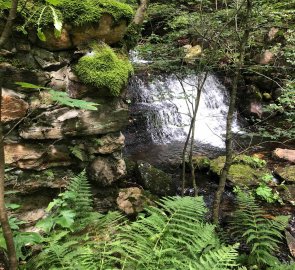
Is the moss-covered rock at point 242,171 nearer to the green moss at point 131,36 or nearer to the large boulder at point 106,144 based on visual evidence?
the large boulder at point 106,144

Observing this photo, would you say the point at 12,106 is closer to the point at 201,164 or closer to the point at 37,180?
the point at 37,180

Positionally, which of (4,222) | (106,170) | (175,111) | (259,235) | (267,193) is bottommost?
(267,193)

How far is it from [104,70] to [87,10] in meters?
0.76

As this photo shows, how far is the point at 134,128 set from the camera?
8836 mm

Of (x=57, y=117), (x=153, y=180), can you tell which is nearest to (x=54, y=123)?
(x=57, y=117)

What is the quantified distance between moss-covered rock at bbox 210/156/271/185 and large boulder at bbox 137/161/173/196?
4.65 ft

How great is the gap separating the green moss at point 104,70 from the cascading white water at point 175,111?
4.26m

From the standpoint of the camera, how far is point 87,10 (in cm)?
382

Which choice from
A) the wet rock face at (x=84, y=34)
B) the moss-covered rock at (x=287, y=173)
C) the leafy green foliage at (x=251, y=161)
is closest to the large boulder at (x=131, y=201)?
the wet rock face at (x=84, y=34)

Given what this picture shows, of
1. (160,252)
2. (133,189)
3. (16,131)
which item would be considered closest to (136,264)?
(160,252)

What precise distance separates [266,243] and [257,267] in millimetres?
328

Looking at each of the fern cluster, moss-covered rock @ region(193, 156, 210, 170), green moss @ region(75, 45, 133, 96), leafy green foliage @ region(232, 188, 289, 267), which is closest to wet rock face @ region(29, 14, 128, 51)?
green moss @ region(75, 45, 133, 96)

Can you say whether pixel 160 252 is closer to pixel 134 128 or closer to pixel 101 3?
pixel 101 3

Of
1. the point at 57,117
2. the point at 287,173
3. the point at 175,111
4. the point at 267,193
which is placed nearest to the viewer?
the point at 57,117
